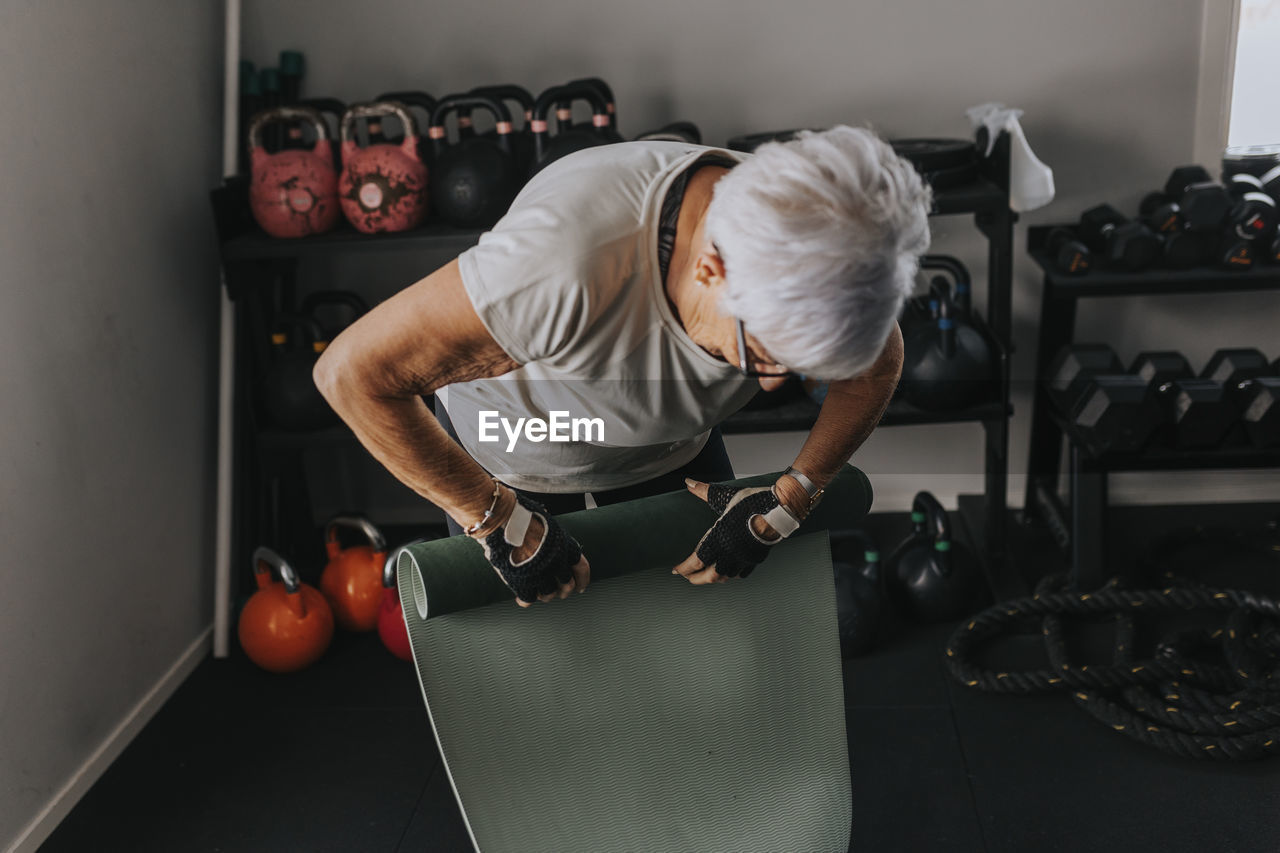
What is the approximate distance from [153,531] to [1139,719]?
2.03 metres

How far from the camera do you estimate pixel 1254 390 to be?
2195mm

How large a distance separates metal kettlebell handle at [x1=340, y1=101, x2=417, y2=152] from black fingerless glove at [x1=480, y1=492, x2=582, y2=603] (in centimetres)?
141

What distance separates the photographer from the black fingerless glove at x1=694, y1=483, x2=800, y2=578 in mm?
1275

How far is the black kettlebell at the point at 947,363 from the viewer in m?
2.28

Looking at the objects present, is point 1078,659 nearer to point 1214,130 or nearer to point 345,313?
point 1214,130

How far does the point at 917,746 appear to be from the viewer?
78.4 inches

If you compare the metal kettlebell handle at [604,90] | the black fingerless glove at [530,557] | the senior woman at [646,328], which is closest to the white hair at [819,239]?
the senior woman at [646,328]

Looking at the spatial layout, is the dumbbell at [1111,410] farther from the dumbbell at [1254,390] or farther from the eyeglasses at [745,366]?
the eyeglasses at [745,366]

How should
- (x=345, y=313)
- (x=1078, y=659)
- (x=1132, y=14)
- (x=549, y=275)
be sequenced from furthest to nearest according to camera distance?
(x=345, y=313) → (x=1132, y=14) → (x=1078, y=659) → (x=549, y=275)

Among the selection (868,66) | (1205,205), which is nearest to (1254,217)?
(1205,205)

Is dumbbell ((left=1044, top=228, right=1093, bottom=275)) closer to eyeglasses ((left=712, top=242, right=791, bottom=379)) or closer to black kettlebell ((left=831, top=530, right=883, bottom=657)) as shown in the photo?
black kettlebell ((left=831, top=530, right=883, bottom=657))

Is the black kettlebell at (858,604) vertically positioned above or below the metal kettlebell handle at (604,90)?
below

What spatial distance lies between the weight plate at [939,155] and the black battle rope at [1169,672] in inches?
38.1

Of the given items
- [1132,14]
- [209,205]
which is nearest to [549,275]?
[209,205]
